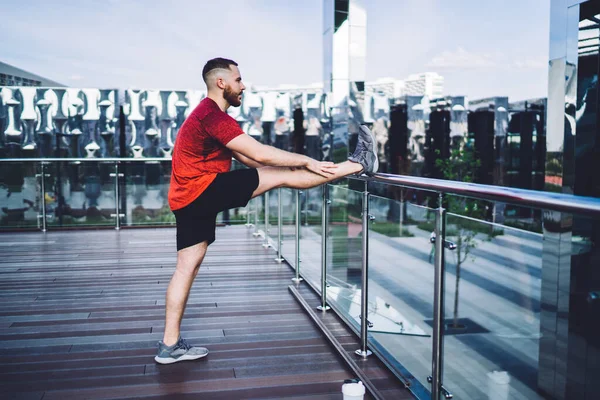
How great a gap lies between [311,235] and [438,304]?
2.47m

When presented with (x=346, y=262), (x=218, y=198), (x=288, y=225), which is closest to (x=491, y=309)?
(x=218, y=198)

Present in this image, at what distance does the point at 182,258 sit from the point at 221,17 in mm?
15574

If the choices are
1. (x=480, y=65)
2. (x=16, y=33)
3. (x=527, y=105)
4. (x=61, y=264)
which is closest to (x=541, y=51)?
(x=480, y=65)

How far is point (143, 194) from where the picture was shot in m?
8.45

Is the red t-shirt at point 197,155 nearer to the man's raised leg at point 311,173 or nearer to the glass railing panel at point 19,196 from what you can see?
the man's raised leg at point 311,173

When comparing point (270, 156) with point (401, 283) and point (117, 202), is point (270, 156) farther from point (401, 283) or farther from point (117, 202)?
point (117, 202)

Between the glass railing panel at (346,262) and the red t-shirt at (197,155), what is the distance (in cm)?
87

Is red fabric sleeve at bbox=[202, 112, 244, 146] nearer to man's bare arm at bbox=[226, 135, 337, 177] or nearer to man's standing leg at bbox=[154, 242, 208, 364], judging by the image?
man's bare arm at bbox=[226, 135, 337, 177]

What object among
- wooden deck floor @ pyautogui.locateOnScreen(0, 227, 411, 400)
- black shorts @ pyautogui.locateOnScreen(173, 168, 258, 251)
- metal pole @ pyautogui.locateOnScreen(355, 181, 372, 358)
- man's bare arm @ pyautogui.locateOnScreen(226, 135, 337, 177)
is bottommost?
wooden deck floor @ pyautogui.locateOnScreen(0, 227, 411, 400)

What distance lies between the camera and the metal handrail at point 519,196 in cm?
142

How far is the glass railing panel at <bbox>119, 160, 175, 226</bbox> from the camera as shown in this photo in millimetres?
8320

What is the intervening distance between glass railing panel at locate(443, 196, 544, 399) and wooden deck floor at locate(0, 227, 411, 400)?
0.46m

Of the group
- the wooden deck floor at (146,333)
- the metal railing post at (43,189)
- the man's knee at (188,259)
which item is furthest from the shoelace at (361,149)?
the metal railing post at (43,189)

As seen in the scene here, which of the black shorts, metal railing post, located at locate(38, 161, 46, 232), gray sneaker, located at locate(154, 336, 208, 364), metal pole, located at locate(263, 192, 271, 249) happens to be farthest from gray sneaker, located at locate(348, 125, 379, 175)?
metal railing post, located at locate(38, 161, 46, 232)
